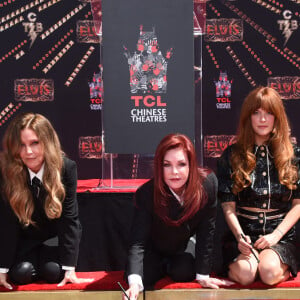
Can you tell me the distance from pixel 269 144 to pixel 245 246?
1.58 ft

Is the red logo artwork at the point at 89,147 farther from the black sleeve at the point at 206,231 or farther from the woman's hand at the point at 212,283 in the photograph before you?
the woman's hand at the point at 212,283

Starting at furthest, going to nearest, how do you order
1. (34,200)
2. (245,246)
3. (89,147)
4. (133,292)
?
(89,147) < (34,200) < (245,246) < (133,292)

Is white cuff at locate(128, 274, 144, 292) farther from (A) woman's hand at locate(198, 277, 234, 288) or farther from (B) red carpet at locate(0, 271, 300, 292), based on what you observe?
(A) woman's hand at locate(198, 277, 234, 288)

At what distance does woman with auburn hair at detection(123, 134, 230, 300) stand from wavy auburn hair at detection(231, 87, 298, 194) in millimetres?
129

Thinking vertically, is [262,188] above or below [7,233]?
above

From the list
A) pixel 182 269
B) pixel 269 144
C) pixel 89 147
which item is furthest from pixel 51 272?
pixel 89 147

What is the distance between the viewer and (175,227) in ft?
6.23

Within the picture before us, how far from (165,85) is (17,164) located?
98cm

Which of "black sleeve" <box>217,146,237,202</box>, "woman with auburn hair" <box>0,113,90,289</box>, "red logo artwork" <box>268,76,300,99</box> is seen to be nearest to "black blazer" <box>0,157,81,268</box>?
"woman with auburn hair" <box>0,113,90,289</box>

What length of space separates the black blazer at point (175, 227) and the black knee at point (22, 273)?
19.0 inches

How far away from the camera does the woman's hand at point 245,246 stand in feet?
6.08

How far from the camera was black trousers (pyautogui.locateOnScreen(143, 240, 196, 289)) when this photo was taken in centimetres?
191

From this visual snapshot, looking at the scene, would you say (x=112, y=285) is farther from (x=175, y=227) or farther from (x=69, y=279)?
(x=175, y=227)

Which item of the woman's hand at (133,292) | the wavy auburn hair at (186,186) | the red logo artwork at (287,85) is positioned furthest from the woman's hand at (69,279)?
the red logo artwork at (287,85)
